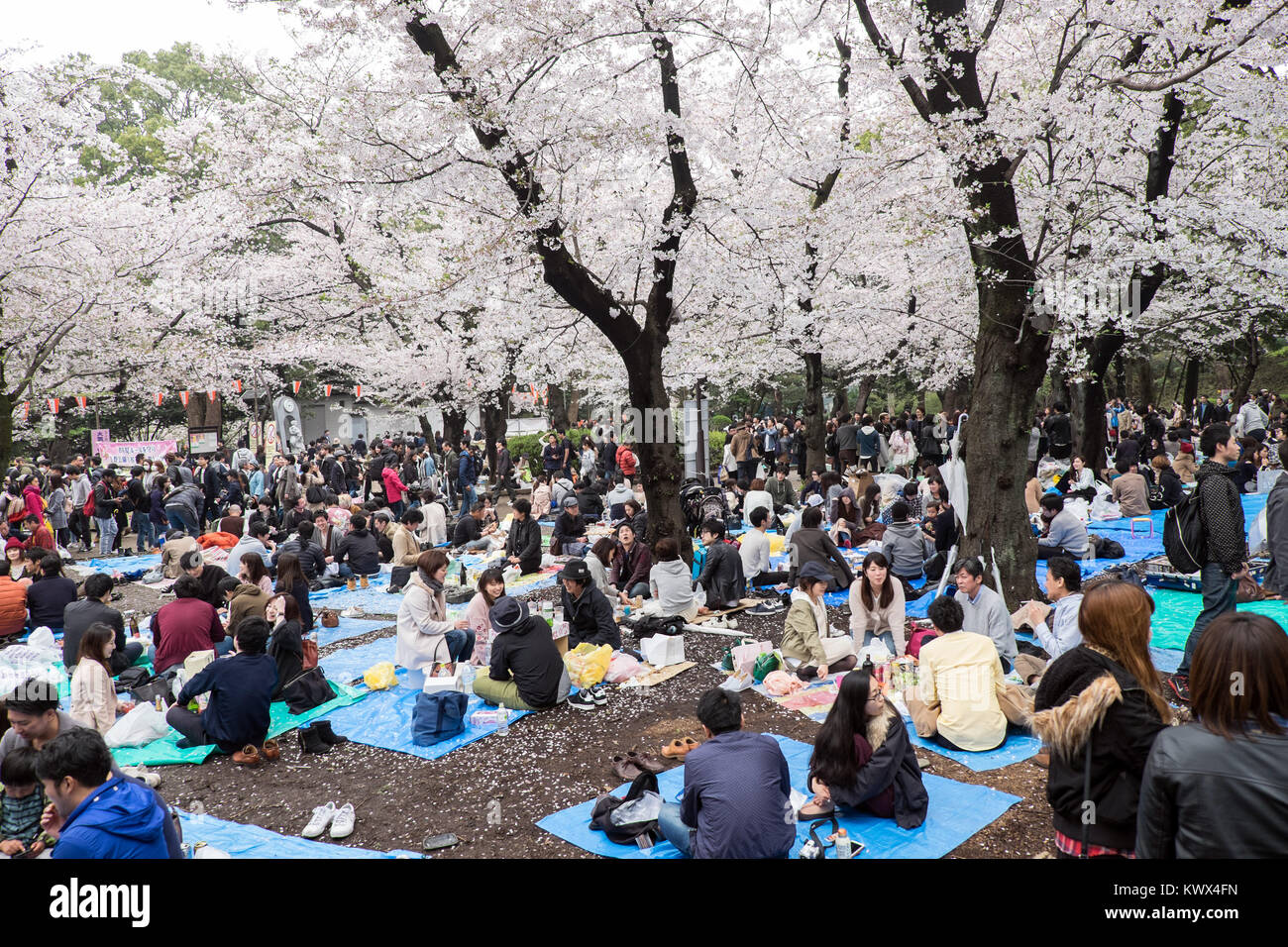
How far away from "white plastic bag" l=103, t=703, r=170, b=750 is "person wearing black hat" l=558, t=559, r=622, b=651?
3518 millimetres

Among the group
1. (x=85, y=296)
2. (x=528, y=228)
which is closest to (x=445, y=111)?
(x=528, y=228)

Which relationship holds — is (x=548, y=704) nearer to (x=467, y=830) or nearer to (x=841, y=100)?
(x=467, y=830)

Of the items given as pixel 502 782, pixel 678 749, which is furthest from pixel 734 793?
pixel 502 782

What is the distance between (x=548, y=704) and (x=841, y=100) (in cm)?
1236

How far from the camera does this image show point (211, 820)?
5.32m

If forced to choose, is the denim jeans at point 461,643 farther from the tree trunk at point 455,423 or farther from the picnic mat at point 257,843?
the tree trunk at point 455,423

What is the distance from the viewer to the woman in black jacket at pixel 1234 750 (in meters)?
2.04

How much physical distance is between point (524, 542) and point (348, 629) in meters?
2.94

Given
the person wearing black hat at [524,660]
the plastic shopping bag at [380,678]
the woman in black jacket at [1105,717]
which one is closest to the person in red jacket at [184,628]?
the plastic shopping bag at [380,678]

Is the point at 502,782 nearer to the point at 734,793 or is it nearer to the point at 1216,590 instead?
the point at 734,793

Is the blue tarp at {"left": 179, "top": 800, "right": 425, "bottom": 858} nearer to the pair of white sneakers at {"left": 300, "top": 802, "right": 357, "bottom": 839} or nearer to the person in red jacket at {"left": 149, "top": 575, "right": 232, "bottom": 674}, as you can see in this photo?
the pair of white sneakers at {"left": 300, "top": 802, "right": 357, "bottom": 839}

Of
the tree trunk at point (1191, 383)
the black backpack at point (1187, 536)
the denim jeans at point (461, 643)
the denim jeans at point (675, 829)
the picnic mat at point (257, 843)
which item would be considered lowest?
the picnic mat at point (257, 843)

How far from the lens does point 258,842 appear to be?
16.4 feet

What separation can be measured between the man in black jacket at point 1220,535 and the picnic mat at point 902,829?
230 cm
